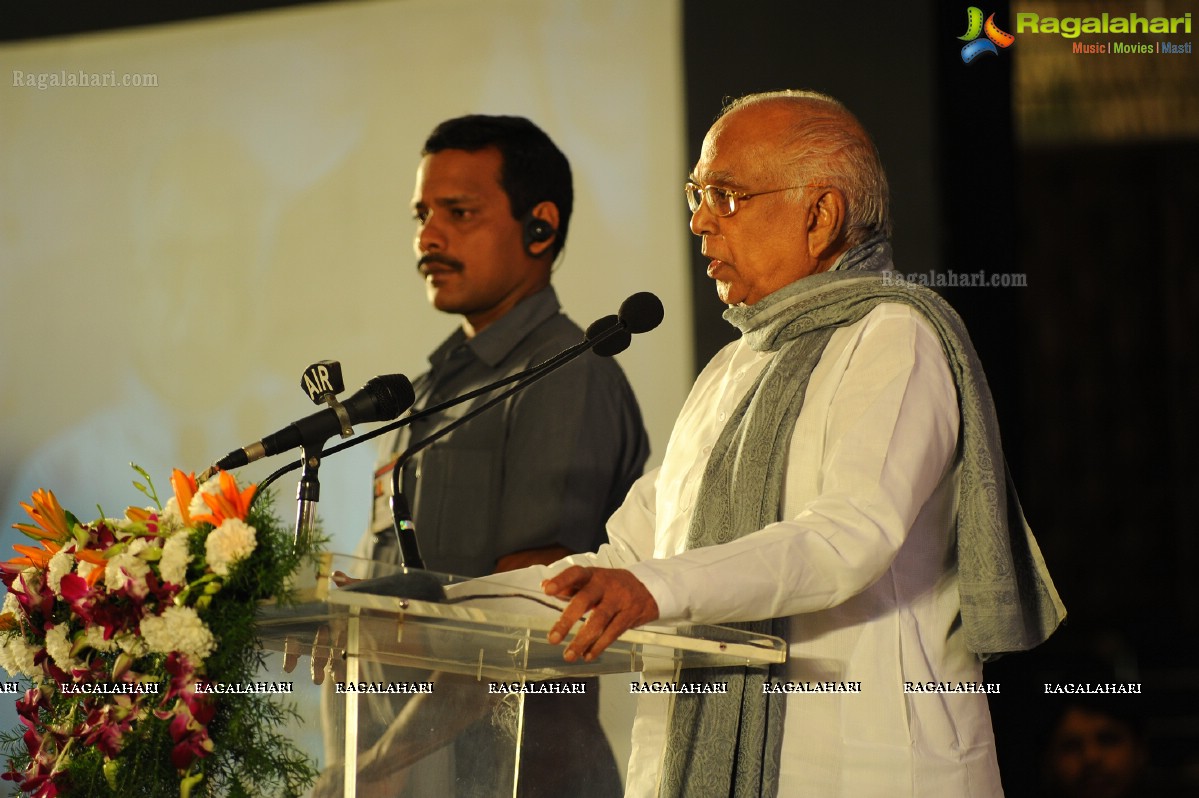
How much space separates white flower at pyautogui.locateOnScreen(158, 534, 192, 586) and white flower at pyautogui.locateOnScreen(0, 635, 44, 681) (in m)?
0.30

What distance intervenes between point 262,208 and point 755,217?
2255 mm

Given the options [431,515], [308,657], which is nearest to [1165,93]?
[431,515]

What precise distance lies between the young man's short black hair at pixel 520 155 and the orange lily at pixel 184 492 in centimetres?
206

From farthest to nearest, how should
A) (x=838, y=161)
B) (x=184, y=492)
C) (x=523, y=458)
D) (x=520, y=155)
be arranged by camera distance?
(x=520, y=155)
(x=523, y=458)
(x=838, y=161)
(x=184, y=492)

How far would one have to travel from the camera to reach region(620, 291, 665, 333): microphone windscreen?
97.6 inches

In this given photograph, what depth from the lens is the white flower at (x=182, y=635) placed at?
5.52 ft

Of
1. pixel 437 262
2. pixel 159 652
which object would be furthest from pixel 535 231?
pixel 159 652

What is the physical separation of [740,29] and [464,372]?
123 cm

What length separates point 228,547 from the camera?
1.70 metres

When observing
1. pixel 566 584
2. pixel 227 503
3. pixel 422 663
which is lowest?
pixel 422 663

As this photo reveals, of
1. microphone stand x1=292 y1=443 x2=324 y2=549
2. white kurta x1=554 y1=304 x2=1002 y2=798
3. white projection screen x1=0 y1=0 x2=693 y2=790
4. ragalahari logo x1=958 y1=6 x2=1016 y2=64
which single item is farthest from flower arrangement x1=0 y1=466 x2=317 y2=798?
ragalahari logo x1=958 y1=6 x2=1016 y2=64

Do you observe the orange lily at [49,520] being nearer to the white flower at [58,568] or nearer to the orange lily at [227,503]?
the white flower at [58,568]

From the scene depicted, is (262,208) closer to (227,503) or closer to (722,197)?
(722,197)

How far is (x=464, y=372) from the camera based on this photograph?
3.73 metres
